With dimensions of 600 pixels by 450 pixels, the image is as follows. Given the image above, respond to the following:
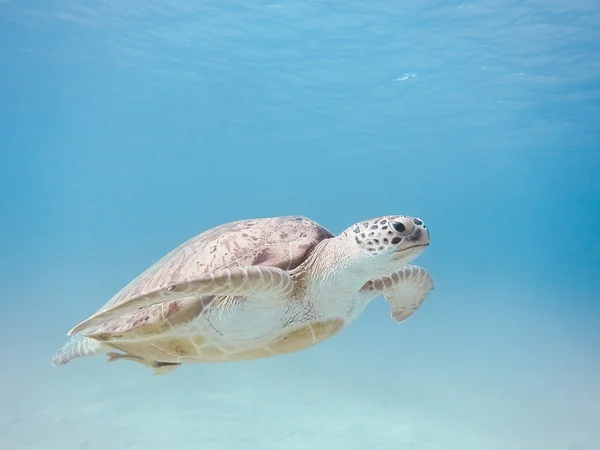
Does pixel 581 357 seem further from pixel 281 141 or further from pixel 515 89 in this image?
pixel 281 141

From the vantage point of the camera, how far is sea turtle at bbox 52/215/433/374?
364cm

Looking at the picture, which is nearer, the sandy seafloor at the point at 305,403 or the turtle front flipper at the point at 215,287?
the turtle front flipper at the point at 215,287

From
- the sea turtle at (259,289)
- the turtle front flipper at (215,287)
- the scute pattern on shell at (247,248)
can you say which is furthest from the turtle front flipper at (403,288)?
the turtle front flipper at (215,287)

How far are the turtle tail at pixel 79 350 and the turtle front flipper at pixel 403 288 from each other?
9.63ft

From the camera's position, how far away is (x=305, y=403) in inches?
456

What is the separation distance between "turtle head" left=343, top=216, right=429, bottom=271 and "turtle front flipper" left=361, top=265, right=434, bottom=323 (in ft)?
3.25

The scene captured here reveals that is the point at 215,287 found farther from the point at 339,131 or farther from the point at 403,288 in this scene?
the point at 339,131

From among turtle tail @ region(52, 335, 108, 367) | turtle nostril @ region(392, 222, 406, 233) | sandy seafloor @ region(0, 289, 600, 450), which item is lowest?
sandy seafloor @ region(0, 289, 600, 450)

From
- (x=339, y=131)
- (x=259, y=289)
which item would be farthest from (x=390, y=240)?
(x=339, y=131)

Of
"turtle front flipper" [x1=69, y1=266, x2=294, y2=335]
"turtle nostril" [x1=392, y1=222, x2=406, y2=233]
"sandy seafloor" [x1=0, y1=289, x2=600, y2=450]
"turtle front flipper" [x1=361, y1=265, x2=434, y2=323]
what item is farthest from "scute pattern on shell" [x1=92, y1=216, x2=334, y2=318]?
"sandy seafloor" [x1=0, y1=289, x2=600, y2=450]

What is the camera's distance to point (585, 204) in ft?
198

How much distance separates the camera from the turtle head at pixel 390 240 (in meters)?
3.56

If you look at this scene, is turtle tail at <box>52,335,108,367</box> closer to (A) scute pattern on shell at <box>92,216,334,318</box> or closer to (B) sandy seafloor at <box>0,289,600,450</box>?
(A) scute pattern on shell at <box>92,216,334,318</box>

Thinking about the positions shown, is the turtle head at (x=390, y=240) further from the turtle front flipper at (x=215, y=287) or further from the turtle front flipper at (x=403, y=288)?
the turtle front flipper at (x=403, y=288)
